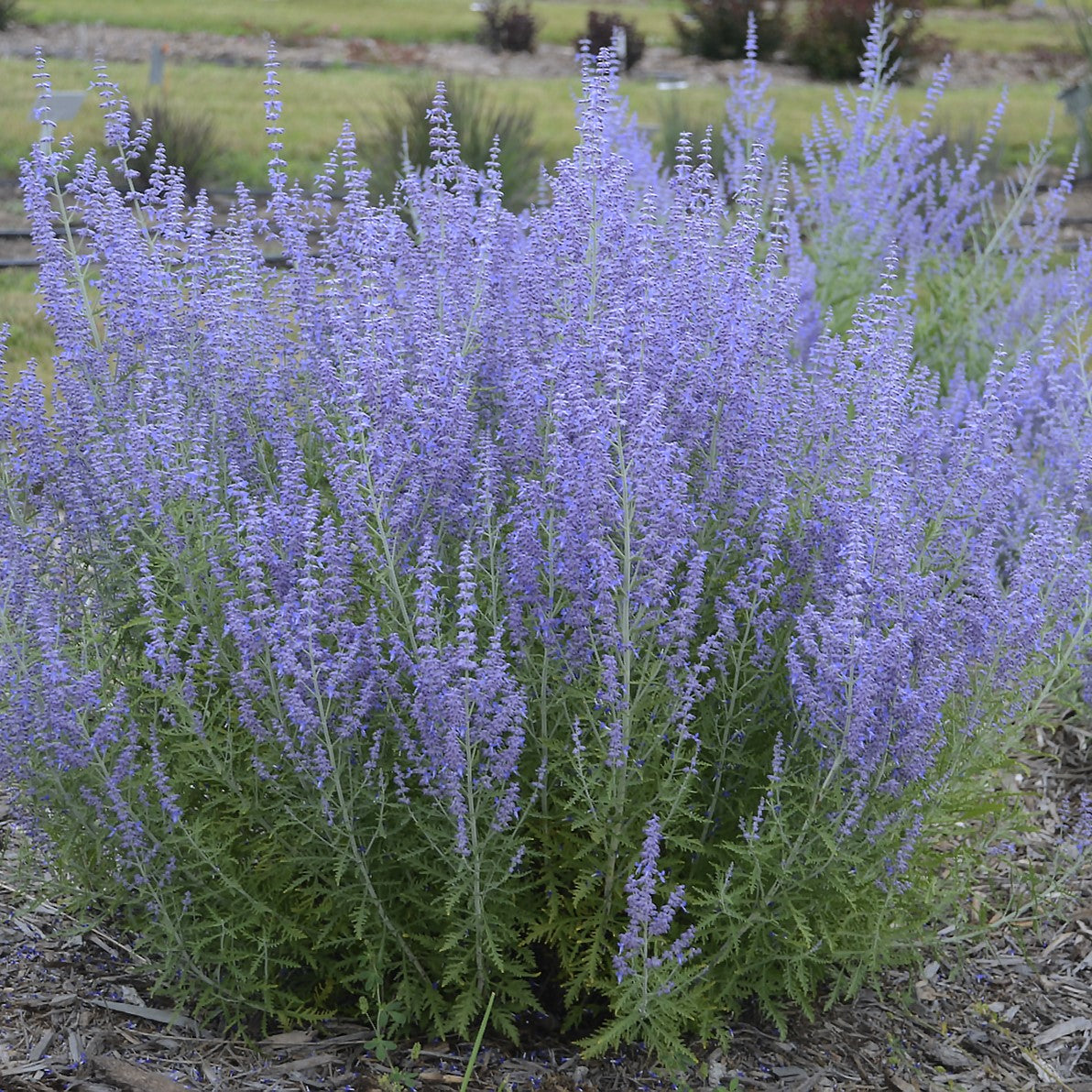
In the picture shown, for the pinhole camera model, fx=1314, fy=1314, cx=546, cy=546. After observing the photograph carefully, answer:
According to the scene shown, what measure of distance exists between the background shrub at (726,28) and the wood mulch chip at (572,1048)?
76.2ft

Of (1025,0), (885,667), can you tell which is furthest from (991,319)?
(1025,0)

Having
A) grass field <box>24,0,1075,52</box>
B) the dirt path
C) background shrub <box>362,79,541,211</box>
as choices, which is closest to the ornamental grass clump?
background shrub <box>362,79,541,211</box>

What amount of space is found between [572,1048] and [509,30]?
24781 mm

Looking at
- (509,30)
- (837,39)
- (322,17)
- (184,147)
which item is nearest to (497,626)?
(184,147)

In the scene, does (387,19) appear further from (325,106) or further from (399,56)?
(325,106)

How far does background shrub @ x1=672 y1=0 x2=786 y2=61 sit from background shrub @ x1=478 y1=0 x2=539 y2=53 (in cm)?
290

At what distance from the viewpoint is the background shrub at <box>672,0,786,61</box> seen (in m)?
24.9

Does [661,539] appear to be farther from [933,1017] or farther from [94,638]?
[933,1017]

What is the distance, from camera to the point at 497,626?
2828 mm

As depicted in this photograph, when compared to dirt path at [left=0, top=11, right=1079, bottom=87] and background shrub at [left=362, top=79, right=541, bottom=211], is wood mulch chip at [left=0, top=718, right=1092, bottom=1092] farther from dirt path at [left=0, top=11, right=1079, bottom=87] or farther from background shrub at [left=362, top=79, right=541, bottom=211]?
dirt path at [left=0, top=11, right=1079, bottom=87]

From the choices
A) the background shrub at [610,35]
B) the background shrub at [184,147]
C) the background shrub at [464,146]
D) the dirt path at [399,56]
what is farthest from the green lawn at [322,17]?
the background shrub at [464,146]

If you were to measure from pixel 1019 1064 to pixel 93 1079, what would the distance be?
237 centimetres

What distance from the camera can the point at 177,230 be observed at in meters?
3.56

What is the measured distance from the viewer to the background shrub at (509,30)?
25.3m
